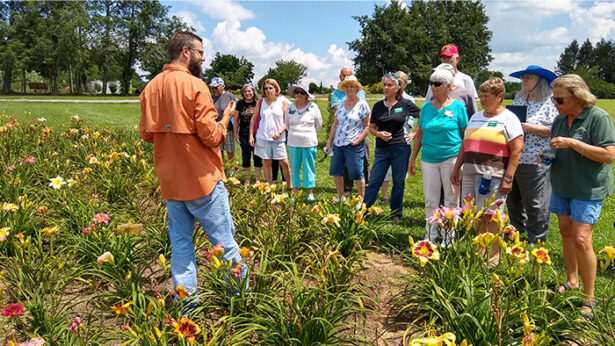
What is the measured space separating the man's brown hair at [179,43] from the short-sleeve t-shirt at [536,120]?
3073 millimetres

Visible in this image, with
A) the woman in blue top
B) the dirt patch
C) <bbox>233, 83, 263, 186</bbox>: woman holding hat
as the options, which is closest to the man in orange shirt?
the dirt patch

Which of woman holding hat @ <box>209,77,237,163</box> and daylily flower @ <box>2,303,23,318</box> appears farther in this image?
woman holding hat @ <box>209,77,237,163</box>

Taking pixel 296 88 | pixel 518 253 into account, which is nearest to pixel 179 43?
pixel 518 253

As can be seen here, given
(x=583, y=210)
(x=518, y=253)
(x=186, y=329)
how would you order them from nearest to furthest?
(x=186, y=329) < (x=518, y=253) < (x=583, y=210)

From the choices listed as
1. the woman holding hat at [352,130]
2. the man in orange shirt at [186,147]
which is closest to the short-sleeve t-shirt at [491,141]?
the woman holding hat at [352,130]

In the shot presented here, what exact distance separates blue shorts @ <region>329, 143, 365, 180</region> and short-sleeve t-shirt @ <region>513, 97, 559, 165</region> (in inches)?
68.6

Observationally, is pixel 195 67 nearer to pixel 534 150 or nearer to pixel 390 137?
pixel 390 137

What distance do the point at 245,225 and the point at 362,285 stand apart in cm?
129

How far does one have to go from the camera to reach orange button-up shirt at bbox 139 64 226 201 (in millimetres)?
2262

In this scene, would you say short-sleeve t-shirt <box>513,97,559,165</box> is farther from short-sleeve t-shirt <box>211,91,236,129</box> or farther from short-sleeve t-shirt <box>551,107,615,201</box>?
short-sleeve t-shirt <box>211,91,236,129</box>

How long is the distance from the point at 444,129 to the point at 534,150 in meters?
0.95

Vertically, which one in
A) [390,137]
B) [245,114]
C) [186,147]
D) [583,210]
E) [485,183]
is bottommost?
[583,210]

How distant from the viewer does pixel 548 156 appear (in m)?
2.86

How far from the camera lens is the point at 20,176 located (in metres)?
4.72
